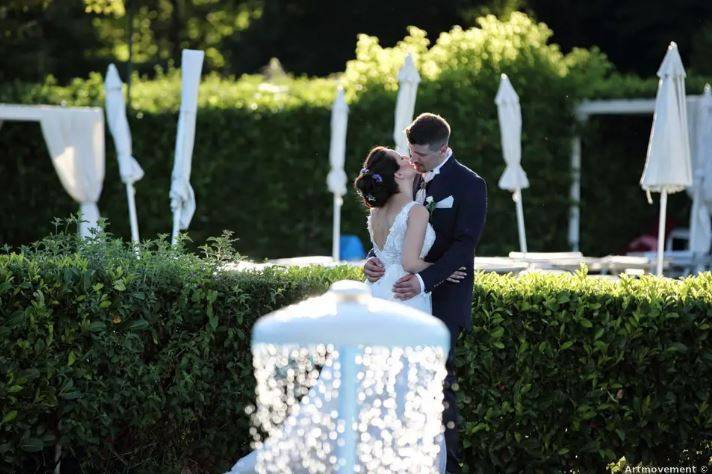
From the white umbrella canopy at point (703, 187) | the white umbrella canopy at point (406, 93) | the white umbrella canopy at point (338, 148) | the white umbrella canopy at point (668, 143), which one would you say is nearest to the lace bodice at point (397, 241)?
the white umbrella canopy at point (668, 143)

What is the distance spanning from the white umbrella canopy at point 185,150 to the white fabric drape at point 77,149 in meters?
2.92

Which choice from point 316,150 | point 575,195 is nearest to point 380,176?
point 316,150

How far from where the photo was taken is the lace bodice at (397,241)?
549 cm

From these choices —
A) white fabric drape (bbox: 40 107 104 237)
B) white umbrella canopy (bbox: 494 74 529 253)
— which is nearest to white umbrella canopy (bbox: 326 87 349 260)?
white umbrella canopy (bbox: 494 74 529 253)

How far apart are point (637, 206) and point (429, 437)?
42.8ft

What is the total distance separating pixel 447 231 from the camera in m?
5.71

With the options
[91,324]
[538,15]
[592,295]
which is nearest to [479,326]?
[592,295]

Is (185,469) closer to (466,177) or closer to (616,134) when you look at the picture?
(466,177)

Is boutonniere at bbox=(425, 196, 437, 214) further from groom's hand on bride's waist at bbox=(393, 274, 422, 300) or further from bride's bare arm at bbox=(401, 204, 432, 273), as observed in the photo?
groom's hand on bride's waist at bbox=(393, 274, 422, 300)

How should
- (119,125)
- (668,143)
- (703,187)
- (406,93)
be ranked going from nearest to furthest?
1. (668,143)
2. (119,125)
3. (406,93)
4. (703,187)

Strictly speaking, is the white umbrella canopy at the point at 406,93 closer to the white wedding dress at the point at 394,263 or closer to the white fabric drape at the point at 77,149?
the white fabric drape at the point at 77,149

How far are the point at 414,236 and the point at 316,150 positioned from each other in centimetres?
1066

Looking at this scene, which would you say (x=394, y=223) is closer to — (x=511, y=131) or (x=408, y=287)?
(x=408, y=287)

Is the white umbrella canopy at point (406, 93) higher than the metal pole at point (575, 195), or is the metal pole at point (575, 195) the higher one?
the white umbrella canopy at point (406, 93)
